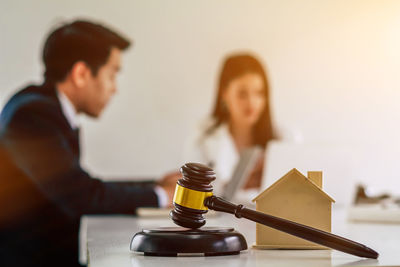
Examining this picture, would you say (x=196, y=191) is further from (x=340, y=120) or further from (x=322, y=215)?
(x=340, y=120)

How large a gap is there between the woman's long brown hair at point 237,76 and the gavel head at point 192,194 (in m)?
3.44

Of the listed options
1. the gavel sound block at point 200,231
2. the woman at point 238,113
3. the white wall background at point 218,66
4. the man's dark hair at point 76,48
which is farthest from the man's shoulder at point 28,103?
the woman at point 238,113

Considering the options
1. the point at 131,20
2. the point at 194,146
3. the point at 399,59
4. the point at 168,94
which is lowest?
the point at 194,146

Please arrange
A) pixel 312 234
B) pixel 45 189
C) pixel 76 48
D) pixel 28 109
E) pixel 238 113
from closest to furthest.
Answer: pixel 312 234
pixel 45 189
pixel 28 109
pixel 76 48
pixel 238 113

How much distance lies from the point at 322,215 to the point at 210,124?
3460mm

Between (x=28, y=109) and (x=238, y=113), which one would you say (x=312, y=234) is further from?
(x=238, y=113)

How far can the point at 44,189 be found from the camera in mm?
2074

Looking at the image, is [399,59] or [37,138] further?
[399,59]

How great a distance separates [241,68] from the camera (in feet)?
13.8

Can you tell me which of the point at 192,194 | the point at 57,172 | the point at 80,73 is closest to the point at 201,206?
the point at 192,194

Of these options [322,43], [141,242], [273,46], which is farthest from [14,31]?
[141,242]

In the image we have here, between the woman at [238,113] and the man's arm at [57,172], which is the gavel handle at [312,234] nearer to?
the man's arm at [57,172]

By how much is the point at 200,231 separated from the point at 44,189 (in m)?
1.46

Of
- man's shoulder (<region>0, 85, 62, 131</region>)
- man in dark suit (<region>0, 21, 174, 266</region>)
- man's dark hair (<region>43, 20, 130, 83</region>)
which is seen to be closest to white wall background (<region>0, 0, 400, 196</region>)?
man's dark hair (<region>43, 20, 130, 83</region>)
